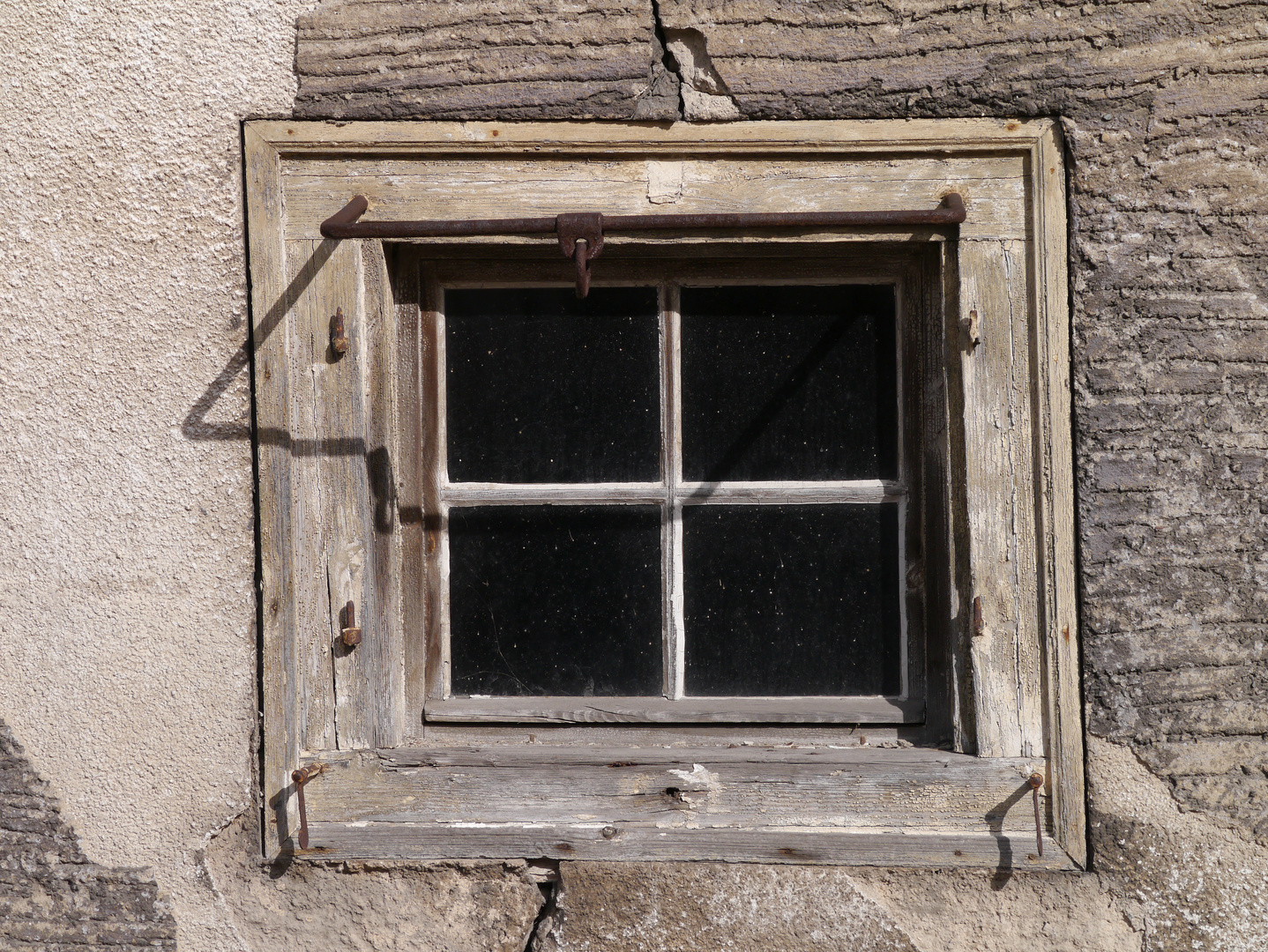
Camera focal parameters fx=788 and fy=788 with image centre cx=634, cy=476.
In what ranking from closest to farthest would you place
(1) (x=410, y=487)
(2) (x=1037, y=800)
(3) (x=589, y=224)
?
(3) (x=589, y=224), (2) (x=1037, y=800), (1) (x=410, y=487)

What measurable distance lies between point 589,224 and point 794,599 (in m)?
0.78

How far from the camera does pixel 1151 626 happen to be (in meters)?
1.33

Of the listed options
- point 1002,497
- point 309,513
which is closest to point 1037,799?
point 1002,497

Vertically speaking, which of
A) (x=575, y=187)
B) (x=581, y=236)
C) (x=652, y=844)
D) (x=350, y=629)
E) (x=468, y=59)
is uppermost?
(x=468, y=59)

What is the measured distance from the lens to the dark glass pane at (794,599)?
1487mm

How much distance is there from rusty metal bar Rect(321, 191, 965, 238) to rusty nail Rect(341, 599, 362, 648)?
0.62m

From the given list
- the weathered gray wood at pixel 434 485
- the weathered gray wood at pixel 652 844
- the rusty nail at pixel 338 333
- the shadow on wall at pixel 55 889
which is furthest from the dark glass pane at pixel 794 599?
the shadow on wall at pixel 55 889

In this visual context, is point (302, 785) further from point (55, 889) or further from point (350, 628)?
point (55, 889)

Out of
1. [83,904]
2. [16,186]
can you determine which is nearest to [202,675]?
[83,904]

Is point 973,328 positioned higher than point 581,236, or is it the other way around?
point 581,236

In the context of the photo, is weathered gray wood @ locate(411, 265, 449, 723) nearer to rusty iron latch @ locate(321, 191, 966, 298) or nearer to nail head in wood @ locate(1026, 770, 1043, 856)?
rusty iron latch @ locate(321, 191, 966, 298)

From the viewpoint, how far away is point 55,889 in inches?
54.8

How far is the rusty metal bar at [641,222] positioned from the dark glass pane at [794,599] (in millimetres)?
516

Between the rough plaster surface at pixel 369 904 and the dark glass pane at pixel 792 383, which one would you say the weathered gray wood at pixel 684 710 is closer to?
the rough plaster surface at pixel 369 904
